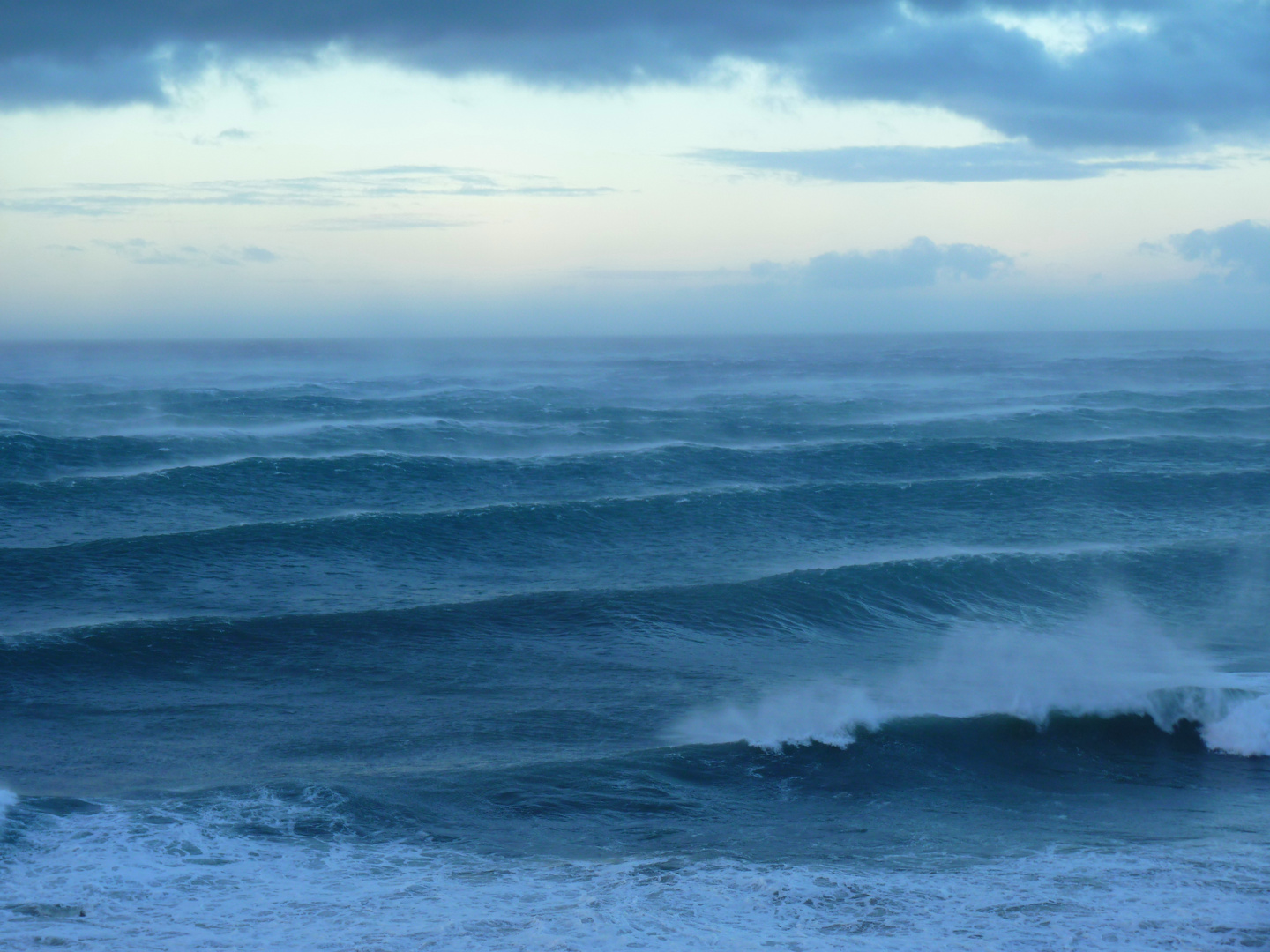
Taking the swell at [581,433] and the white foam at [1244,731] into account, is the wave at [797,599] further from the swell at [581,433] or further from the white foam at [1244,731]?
the swell at [581,433]

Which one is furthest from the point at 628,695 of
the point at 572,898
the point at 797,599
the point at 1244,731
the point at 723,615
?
the point at 1244,731

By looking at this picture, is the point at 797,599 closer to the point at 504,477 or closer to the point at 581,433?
the point at 504,477

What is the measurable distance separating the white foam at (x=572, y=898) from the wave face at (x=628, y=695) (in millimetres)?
33

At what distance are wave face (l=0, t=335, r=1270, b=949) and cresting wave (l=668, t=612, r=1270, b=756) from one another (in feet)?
0.18

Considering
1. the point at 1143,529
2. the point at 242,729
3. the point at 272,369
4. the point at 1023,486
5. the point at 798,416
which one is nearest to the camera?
the point at 242,729

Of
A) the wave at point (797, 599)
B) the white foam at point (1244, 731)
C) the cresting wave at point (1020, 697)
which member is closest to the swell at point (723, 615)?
the wave at point (797, 599)

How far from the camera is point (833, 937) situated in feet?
22.0

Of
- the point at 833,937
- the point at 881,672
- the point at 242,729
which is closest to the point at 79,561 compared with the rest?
the point at 242,729

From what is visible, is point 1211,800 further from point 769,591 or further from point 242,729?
point 242,729

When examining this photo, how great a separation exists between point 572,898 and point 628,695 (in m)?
4.58

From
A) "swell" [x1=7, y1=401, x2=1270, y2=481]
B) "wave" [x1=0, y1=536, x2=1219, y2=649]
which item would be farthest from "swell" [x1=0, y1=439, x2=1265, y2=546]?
"wave" [x1=0, y1=536, x2=1219, y2=649]

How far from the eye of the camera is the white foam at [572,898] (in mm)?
6660

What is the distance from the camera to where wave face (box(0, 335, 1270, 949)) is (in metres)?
7.21

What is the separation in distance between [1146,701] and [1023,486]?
44.6 feet
